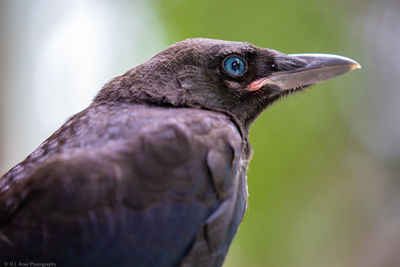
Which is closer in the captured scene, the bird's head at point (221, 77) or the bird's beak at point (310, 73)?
the bird's head at point (221, 77)

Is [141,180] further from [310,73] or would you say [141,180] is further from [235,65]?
[310,73]

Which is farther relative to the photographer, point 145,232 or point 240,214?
point 240,214

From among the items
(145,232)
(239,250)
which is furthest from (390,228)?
(145,232)

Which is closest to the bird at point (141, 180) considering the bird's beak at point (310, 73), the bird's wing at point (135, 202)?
the bird's wing at point (135, 202)

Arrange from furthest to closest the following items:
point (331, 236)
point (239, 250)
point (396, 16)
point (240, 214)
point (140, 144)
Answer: point (396, 16) → point (331, 236) → point (239, 250) → point (240, 214) → point (140, 144)

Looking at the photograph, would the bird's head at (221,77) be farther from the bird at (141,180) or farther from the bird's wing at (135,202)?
the bird's wing at (135,202)

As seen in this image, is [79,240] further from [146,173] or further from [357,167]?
[357,167]

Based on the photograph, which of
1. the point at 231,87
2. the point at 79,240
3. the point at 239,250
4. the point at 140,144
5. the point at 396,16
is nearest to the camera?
the point at 79,240

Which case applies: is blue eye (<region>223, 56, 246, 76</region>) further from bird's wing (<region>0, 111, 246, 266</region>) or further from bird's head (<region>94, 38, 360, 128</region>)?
bird's wing (<region>0, 111, 246, 266</region>)
